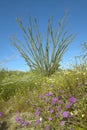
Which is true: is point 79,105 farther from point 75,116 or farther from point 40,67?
point 40,67

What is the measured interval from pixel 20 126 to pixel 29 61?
13104 mm

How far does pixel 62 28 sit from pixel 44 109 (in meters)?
13.1

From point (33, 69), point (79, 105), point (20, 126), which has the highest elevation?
point (33, 69)

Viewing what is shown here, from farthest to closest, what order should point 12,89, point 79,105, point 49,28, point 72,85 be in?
point 49,28
point 12,89
point 72,85
point 79,105

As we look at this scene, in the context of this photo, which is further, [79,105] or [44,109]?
[44,109]

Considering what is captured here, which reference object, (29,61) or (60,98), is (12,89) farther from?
(29,61)

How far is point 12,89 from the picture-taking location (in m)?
8.41

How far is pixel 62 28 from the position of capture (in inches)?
657

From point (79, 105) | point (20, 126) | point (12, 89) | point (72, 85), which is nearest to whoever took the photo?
point (79, 105)

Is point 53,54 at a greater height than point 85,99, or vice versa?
point 53,54

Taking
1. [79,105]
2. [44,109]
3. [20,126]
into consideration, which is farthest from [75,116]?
[20,126]

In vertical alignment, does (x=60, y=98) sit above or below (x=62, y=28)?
below

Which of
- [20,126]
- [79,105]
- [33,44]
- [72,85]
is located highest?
[33,44]

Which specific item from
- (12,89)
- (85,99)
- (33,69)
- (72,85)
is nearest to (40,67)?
(33,69)
